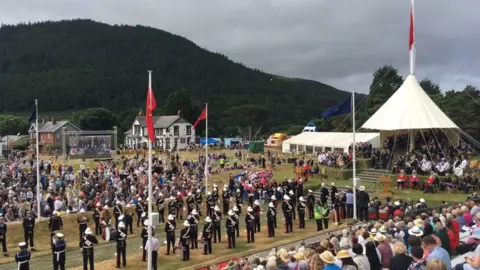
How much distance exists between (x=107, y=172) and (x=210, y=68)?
165385mm

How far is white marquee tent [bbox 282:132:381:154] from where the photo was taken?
3885cm

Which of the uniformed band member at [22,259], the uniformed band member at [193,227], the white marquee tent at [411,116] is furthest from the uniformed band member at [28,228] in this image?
the white marquee tent at [411,116]

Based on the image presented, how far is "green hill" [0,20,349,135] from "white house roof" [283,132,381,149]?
6215cm

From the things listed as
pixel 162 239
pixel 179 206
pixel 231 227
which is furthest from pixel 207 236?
pixel 179 206

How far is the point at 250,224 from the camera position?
17.5m

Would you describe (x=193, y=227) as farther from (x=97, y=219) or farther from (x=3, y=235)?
(x=3, y=235)

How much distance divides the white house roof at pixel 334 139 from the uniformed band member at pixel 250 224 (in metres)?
22.6

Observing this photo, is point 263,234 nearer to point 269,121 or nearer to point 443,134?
point 443,134

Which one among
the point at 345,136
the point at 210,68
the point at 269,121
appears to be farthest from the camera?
the point at 210,68

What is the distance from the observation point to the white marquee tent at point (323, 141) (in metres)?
38.8

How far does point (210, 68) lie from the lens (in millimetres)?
192375

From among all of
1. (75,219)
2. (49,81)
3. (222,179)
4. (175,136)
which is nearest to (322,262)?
(75,219)

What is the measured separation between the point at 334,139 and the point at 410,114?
54.5 feet

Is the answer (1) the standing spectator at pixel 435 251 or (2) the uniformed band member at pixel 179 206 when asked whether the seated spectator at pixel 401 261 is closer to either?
(1) the standing spectator at pixel 435 251
